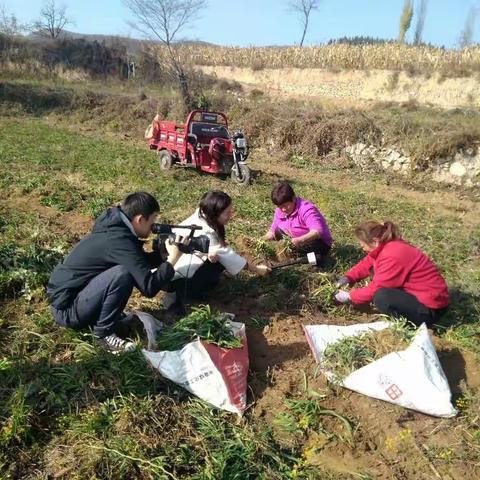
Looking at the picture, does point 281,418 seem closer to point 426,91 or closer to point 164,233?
point 164,233

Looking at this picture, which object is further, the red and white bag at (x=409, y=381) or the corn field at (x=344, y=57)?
the corn field at (x=344, y=57)

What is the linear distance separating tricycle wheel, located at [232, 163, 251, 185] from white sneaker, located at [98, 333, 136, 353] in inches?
260

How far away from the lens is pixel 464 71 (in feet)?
64.7

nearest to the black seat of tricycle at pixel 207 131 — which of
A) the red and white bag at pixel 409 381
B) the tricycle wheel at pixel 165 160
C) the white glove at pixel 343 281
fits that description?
the tricycle wheel at pixel 165 160

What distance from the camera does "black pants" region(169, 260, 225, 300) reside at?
4.25 m

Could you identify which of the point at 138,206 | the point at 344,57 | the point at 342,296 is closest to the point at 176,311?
the point at 138,206

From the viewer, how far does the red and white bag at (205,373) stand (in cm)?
304

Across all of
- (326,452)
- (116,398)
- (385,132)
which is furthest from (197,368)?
(385,132)

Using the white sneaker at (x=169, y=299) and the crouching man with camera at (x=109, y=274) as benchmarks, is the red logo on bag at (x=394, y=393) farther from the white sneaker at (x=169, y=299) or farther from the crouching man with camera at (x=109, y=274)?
the white sneaker at (x=169, y=299)

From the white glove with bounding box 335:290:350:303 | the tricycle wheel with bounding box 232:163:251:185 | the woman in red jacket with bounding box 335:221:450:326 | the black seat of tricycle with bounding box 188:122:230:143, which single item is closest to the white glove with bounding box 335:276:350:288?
the white glove with bounding box 335:290:350:303

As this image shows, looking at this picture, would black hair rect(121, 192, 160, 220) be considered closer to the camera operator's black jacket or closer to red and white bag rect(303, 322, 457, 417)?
the camera operator's black jacket

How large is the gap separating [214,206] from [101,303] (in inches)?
50.4

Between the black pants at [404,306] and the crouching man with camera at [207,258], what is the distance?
1.08m

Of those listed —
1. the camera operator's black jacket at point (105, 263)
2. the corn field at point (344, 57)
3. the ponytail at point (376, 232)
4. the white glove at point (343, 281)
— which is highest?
the corn field at point (344, 57)
